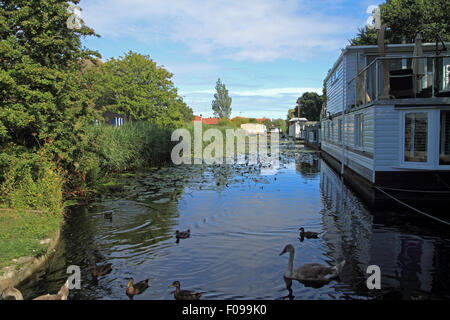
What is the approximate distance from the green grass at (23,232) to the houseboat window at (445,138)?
1213cm

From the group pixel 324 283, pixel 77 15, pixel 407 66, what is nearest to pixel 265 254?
pixel 324 283

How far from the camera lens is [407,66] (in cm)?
2170

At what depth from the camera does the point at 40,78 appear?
11227 millimetres

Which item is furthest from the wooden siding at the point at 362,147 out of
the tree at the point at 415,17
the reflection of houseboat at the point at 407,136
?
the tree at the point at 415,17

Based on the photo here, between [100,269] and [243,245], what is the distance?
326 cm

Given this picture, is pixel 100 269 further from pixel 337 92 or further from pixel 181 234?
pixel 337 92

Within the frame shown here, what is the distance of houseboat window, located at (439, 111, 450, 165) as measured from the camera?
13008 millimetres

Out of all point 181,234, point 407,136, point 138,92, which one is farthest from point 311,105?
point 181,234

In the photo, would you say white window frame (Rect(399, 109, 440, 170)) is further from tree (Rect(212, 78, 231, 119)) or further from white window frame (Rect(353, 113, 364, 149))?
tree (Rect(212, 78, 231, 119))

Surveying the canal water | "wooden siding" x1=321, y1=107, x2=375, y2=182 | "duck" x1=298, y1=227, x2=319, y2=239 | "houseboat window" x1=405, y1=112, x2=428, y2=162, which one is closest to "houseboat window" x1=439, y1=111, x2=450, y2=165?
"houseboat window" x1=405, y1=112, x2=428, y2=162

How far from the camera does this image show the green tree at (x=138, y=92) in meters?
37.2

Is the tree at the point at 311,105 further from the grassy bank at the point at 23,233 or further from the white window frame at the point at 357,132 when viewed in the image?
the grassy bank at the point at 23,233

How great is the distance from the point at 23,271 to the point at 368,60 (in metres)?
21.9

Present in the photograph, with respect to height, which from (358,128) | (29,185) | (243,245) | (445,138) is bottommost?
(243,245)
